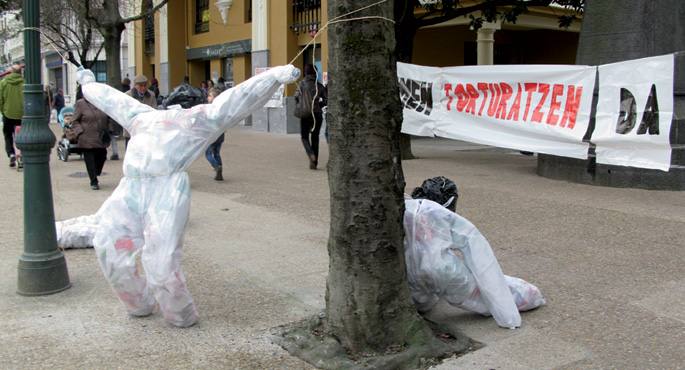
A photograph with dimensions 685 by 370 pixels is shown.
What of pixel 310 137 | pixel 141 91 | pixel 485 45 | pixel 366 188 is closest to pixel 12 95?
pixel 141 91

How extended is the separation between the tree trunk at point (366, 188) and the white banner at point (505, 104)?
626 cm

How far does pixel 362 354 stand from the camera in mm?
3768

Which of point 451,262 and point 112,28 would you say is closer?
point 451,262

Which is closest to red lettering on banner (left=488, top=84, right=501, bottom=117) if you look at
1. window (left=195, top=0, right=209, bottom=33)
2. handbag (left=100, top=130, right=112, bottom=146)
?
handbag (left=100, top=130, right=112, bottom=146)

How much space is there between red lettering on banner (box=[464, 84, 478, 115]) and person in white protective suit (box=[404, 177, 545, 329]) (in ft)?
23.3

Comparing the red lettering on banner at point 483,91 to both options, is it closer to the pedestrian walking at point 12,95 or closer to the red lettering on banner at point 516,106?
the red lettering on banner at point 516,106

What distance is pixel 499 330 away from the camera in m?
4.20

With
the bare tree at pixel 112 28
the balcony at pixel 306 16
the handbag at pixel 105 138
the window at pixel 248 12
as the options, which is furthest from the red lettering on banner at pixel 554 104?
the window at pixel 248 12

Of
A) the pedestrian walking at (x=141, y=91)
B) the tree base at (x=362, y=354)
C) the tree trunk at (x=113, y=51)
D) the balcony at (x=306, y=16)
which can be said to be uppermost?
the balcony at (x=306, y=16)

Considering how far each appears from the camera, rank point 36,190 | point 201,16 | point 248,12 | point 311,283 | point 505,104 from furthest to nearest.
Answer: point 201,16 → point 248,12 → point 505,104 → point 311,283 → point 36,190

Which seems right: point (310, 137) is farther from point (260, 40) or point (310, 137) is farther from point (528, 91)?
point (260, 40)

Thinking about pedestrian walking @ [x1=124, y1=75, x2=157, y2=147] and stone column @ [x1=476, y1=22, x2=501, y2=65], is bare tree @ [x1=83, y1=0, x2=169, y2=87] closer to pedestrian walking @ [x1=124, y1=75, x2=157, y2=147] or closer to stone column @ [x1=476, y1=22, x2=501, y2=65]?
pedestrian walking @ [x1=124, y1=75, x2=157, y2=147]

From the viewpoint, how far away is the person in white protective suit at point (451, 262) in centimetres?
410

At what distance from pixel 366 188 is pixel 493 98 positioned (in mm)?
7433
